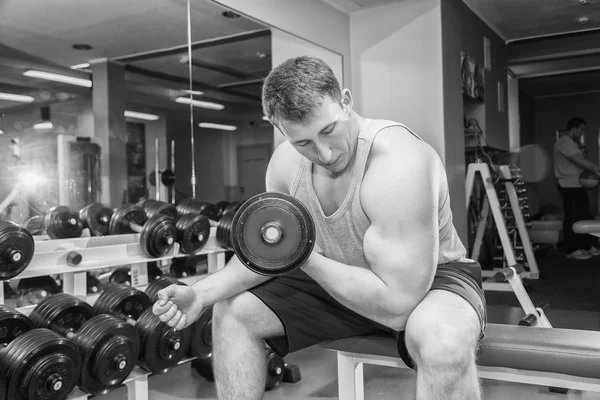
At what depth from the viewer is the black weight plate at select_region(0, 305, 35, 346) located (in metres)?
1.82

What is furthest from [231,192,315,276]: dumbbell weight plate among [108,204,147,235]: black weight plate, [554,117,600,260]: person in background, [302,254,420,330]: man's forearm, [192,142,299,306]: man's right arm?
[554,117,600,260]: person in background

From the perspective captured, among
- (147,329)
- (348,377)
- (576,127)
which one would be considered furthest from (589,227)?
(576,127)

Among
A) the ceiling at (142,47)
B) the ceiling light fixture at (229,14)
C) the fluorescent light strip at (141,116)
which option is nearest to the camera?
the ceiling at (142,47)

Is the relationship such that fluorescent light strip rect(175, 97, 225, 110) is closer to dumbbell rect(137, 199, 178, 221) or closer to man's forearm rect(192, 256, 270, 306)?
dumbbell rect(137, 199, 178, 221)

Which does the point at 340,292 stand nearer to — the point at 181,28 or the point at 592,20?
the point at 181,28

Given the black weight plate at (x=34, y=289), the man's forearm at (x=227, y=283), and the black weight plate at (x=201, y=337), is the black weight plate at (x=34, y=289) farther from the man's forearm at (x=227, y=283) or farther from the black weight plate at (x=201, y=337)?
the man's forearm at (x=227, y=283)

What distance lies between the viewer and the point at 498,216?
4090 mm

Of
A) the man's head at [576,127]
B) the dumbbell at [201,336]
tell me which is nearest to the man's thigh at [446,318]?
the dumbbell at [201,336]

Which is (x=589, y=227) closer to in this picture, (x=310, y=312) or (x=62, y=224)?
(x=310, y=312)

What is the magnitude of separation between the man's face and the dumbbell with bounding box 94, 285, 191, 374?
1122 mm

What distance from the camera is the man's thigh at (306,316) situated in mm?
1330

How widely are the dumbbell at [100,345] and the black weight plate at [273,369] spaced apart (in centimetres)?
54

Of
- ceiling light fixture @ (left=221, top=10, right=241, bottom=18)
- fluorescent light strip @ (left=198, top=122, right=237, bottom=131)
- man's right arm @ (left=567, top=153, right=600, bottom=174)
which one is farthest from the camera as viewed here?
man's right arm @ (left=567, top=153, right=600, bottom=174)

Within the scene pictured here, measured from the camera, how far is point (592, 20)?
480cm
